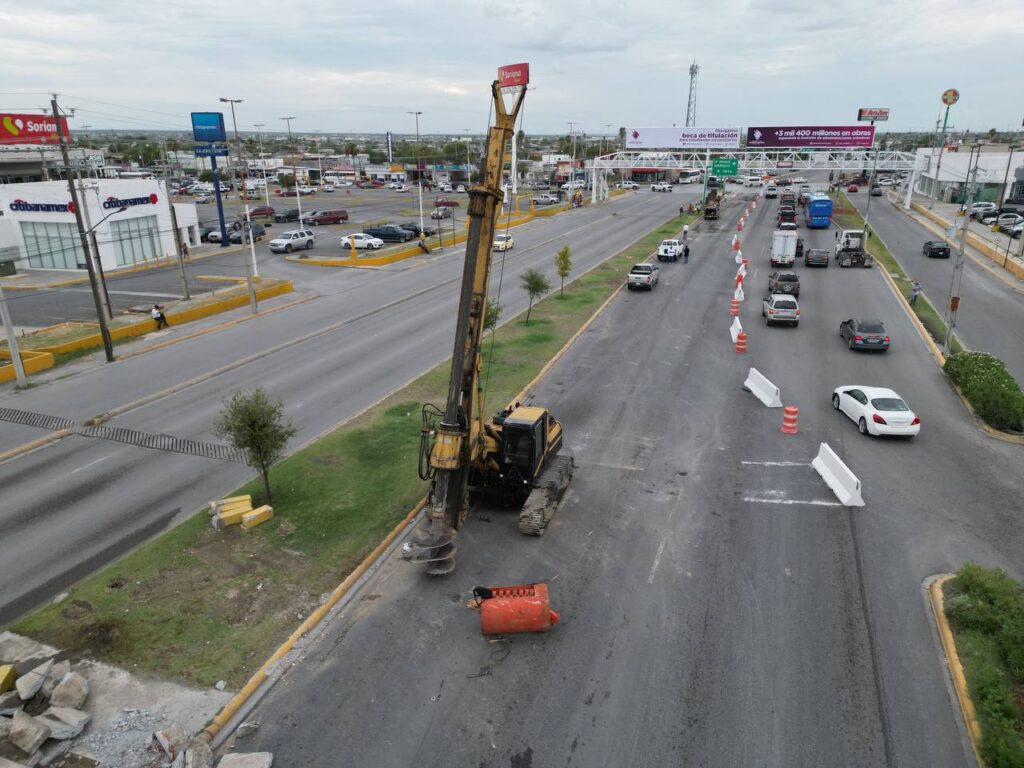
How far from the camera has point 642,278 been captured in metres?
41.2

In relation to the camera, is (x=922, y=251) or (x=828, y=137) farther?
(x=828, y=137)

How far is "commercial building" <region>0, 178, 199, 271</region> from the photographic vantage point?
4866 centimetres

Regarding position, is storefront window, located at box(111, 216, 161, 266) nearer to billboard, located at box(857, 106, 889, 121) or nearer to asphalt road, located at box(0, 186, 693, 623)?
asphalt road, located at box(0, 186, 693, 623)

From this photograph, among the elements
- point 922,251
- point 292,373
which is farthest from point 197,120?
point 922,251

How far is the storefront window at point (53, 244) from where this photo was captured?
49.4 meters

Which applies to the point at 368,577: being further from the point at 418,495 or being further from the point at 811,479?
the point at 811,479

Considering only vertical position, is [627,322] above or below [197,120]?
below

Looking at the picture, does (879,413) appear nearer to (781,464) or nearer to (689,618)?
(781,464)

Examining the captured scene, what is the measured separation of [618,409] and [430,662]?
42.7 feet

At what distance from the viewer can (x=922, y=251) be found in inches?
2144

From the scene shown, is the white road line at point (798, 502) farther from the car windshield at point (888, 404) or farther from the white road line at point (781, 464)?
the car windshield at point (888, 404)

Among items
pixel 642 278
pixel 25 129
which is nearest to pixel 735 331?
pixel 642 278

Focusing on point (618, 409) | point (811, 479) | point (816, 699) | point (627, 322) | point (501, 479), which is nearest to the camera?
point (816, 699)

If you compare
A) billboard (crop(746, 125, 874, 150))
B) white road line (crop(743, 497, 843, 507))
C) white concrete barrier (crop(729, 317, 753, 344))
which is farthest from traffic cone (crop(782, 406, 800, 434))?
billboard (crop(746, 125, 874, 150))
